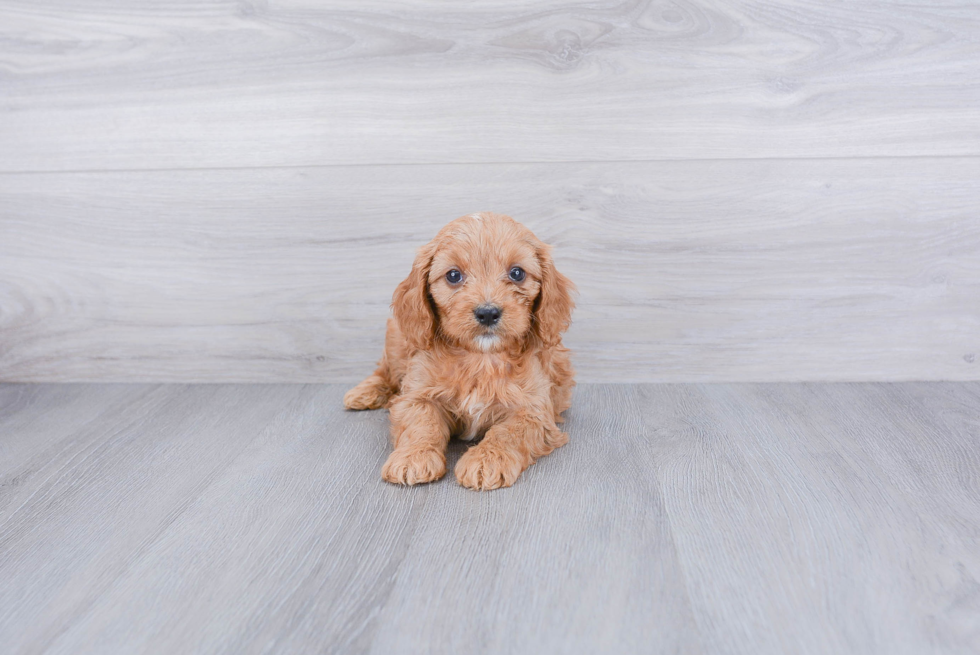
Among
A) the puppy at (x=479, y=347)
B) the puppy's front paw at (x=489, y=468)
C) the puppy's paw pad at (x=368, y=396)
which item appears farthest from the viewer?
the puppy's paw pad at (x=368, y=396)

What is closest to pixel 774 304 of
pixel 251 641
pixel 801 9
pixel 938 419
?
pixel 938 419

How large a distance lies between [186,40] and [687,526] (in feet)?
7.64

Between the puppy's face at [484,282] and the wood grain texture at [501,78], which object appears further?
the wood grain texture at [501,78]

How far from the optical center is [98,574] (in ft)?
4.41

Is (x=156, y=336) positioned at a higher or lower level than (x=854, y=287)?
lower

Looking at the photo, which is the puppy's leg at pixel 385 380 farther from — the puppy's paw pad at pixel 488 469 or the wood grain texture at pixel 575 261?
the puppy's paw pad at pixel 488 469

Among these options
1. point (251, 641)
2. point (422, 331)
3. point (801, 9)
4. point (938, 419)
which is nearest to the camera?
point (251, 641)

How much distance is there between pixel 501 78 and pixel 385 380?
1.15 m

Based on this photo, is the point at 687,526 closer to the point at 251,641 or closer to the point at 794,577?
the point at 794,577

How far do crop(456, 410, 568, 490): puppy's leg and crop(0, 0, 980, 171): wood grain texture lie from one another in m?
1.04

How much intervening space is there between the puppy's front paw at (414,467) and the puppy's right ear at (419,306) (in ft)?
1.12

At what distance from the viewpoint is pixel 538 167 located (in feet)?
7.91

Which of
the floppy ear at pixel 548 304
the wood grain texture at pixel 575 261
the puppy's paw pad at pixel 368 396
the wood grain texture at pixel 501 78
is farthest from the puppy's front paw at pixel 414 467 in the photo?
the wood grain texture at pixel 501 78

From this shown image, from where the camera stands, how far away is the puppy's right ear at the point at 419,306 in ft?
6.22
